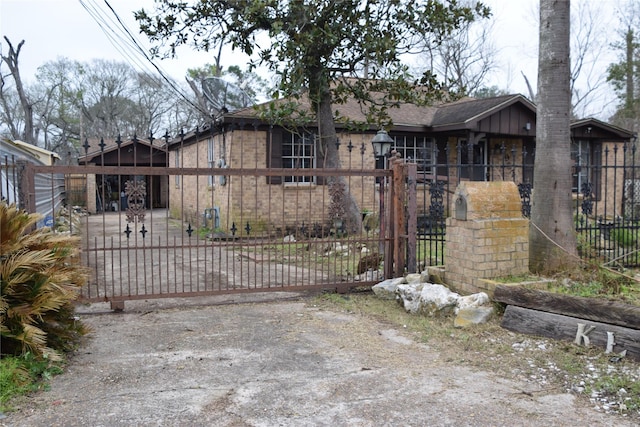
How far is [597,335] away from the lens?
14.5 feet

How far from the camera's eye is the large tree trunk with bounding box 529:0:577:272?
19.9ft

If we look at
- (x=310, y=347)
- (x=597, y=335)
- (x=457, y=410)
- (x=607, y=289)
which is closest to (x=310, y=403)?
(x=457, y=410)

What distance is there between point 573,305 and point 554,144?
7.44 ft

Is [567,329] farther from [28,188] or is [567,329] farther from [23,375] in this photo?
[28,188]

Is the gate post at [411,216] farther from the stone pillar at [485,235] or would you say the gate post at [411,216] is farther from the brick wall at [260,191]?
the brick wall at [260,191]

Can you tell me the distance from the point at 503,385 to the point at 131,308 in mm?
4444

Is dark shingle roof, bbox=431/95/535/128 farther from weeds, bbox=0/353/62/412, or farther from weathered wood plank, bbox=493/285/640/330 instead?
weeds, bbox=0/353/62/412

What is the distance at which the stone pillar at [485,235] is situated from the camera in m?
5.75

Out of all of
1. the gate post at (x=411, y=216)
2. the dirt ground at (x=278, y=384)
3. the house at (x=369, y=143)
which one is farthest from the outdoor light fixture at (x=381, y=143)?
the dirt ground at (x=278, y=384)

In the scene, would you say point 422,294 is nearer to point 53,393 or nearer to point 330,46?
point 53,393

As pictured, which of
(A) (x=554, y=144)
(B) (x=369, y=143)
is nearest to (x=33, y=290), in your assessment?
(A) (x=554, y=144)

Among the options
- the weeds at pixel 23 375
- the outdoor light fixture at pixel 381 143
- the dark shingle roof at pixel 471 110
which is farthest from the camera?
the dark shingle roof at pixel 471 110

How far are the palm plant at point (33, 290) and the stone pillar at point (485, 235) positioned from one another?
403 centimetres

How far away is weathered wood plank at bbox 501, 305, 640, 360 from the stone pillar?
65cm
